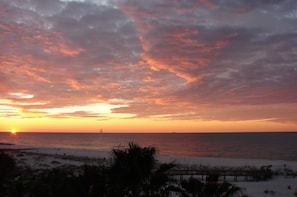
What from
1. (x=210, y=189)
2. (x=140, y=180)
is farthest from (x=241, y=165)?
(x=140, y=180)

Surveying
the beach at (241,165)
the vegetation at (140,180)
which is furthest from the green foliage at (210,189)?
the beach at (241,165)

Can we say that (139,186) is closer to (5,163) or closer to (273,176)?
(5,163)

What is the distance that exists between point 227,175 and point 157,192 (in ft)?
126

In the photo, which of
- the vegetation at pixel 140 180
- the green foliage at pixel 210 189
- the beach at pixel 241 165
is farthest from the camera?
the beach at pixel 241 165

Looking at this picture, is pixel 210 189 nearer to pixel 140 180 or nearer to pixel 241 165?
pixel 140 180

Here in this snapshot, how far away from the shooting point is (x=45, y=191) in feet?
54.0

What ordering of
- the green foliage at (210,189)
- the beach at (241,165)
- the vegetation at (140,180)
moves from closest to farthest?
the vegetation at (140,180)
the green foliage at (210,189)
the beach at (241,165)

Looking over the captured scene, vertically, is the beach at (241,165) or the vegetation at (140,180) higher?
the vegetation at (140,180)

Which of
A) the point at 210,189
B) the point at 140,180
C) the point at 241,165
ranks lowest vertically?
the point at 241,165

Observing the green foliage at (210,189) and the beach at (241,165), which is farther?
the beach at (241,165)

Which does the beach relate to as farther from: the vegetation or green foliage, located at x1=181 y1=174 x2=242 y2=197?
the vegetation

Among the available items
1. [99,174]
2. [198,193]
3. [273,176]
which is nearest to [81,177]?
[99,174]

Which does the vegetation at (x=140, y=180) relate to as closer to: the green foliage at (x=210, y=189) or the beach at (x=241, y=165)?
the green foliage at (x=210, y=189)

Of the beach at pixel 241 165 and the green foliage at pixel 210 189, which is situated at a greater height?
the green foliage at pixel 210 189
